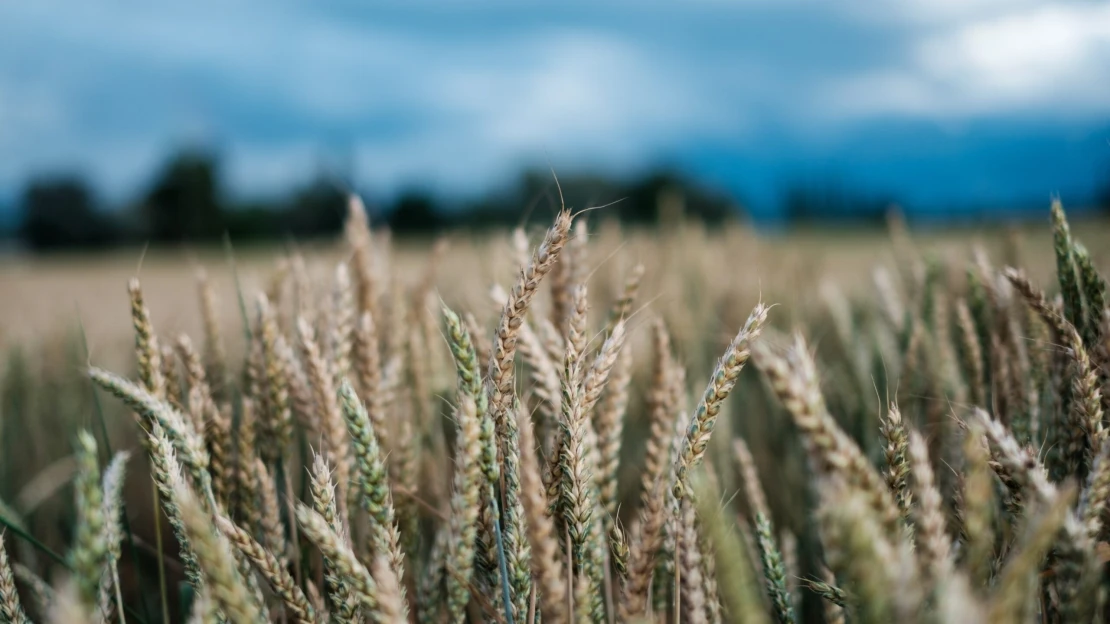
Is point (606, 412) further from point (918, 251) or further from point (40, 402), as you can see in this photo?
point (40, 402)

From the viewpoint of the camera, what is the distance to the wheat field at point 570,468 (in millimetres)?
580

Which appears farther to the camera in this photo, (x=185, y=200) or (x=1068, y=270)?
(x=185, y=200)

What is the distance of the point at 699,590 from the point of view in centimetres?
78

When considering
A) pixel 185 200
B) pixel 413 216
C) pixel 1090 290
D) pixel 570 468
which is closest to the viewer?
pixel 570 468

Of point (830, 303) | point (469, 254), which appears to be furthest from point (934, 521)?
point (469, 254)

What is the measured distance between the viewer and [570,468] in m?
0.81

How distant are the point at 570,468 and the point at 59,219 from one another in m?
50.9

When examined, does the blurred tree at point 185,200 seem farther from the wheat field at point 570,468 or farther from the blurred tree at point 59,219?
the wheat field at point 570,468

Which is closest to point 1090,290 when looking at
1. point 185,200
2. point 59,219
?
point 185,200

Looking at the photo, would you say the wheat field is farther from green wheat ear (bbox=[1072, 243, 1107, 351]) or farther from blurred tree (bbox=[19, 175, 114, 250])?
blurred tree (bbox=[19, 175, 114, 250])

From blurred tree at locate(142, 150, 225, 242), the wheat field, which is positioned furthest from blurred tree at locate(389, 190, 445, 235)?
the wheat field

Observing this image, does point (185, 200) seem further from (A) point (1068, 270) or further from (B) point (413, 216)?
(A) point (1068, 270)

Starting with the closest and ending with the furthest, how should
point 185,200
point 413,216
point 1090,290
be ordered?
point 1090,290, point 413,216, point 185,200

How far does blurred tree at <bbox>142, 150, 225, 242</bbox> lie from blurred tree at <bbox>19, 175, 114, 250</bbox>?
11.7ft
